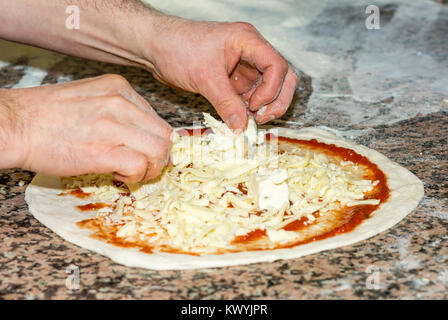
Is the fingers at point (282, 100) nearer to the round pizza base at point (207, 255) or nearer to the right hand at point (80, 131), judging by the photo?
the round pizza base at point (207, 255)

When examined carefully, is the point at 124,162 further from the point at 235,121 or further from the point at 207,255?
the point at 235,121

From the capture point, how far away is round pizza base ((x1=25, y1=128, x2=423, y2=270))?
1652mm

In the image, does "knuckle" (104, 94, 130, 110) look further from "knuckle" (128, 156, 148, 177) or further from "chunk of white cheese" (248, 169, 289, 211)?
"chunk of white cheese" (248, 169, 289, 211)

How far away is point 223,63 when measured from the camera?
215 cm

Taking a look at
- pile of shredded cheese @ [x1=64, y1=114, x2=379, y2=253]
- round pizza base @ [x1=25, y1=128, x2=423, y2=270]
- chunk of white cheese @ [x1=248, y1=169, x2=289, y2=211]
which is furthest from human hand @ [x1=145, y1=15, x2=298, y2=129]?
round pizza base @ [x1=25, y1=128, x2=423, y2=270]

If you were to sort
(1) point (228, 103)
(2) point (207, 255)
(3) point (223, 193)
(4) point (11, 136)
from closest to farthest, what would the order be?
1. (4) point (11, 136)
2. (2) point (207, 255)
3. (3) point (223, 193)
4. (1) point (228, 103)

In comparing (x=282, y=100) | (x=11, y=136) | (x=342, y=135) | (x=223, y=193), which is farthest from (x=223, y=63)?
(x=11, y=136)

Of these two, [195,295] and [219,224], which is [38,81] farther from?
[195,295]

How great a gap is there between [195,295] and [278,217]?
433mm

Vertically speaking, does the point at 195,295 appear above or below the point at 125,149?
below

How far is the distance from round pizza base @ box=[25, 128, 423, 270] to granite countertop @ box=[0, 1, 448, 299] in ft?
0.07

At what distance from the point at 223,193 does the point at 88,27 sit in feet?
3.02

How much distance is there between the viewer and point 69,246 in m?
1.77
